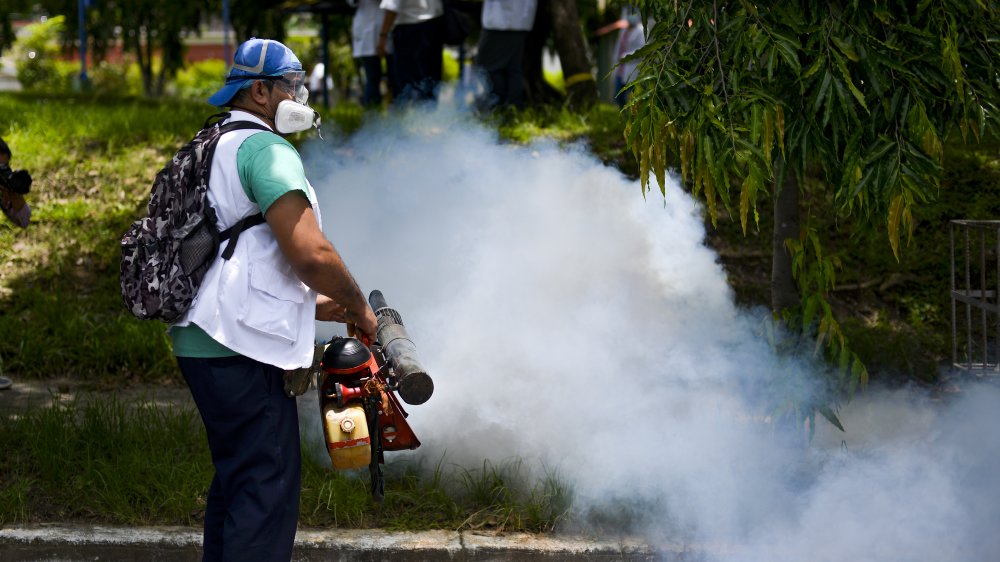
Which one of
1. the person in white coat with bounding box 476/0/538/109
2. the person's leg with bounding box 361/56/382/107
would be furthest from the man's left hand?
the person's leg with bounding box 361/56/382/107

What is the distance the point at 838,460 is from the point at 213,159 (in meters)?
2.96

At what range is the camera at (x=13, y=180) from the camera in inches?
215

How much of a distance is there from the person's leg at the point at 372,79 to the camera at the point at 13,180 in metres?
3.98

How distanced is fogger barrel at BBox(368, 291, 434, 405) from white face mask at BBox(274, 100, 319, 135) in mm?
669

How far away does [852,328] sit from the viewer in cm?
664

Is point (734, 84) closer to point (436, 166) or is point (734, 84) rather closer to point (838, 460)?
point (838, 460)

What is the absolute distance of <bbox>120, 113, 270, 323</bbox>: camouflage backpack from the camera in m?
3.14

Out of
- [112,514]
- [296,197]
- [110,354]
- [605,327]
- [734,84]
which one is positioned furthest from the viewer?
[110,354]

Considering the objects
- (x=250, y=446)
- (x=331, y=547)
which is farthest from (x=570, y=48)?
(x=250, y=446)

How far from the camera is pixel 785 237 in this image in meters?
4.99

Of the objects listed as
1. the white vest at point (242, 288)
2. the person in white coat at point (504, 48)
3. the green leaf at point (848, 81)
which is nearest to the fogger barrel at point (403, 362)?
the white vest at point (242, 288)

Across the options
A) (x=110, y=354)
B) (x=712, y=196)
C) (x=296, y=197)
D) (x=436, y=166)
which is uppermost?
(x=296, y=197)

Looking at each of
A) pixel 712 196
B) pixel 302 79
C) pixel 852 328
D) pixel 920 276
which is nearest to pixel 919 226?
pixel 920 276

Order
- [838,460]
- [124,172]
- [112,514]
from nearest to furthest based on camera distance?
[112,514] → [838,460] → [124,172]
